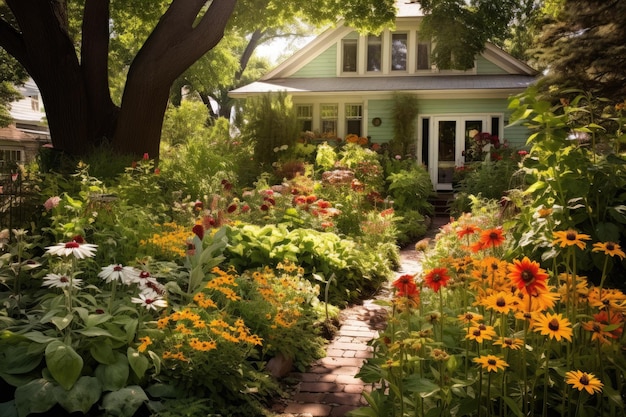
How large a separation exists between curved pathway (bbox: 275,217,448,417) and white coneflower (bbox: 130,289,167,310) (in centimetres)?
100

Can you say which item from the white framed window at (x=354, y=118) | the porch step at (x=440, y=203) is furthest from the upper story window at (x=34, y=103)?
the porch step at (x=440, y=203)

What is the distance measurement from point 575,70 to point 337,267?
6.76m

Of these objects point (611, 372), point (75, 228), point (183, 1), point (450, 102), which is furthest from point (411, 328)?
point (450, 102)

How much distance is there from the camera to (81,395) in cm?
289

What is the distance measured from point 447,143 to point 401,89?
Answer: 215 cm

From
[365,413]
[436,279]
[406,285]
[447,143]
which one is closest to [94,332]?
[365,413]

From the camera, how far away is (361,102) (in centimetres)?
1716

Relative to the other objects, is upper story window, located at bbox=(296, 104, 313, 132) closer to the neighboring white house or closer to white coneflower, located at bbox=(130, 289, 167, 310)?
the neighboring white house

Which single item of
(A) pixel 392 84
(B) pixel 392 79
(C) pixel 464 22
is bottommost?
(A) pixel 392 84

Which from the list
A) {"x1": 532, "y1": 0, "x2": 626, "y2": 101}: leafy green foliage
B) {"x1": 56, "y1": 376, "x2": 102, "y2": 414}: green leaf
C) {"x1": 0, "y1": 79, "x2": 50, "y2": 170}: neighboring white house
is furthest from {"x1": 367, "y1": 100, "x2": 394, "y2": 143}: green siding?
{"x1": 56, "y1": 376, "x2": 102, "y2": 414}: green leaf

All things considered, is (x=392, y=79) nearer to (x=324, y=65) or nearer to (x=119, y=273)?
(x=324, y=65)

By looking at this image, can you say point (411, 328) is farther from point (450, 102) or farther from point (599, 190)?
point (450, 102)

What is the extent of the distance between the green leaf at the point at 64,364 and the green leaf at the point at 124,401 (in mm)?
200

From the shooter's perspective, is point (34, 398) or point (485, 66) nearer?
point (34, 398)
